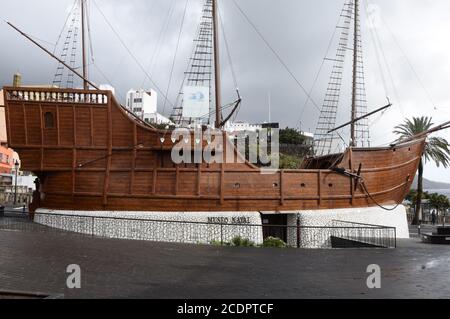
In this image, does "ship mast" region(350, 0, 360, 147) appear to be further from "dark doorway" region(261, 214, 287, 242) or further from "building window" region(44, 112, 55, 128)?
"building window" region(44, 112, 55, 128)

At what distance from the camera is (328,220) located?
64.8 ft

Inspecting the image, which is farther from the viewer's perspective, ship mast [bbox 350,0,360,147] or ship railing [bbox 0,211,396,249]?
ship mast [bbox 350,0,360,147]

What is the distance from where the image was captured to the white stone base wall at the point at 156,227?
1742 centimetres

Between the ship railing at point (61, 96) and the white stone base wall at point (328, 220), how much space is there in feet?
33.4

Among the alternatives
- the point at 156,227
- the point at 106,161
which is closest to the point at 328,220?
the point at 156,227

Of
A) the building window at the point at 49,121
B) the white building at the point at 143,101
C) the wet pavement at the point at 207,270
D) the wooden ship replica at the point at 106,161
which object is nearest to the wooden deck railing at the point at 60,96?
the wooden ship replica at the point at 106,161

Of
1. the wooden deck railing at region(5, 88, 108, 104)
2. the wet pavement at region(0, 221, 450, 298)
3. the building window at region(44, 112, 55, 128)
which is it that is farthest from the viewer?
the building window at region(44, 112, 55, 128)

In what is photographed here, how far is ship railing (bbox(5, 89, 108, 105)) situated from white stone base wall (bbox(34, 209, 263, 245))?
487cm

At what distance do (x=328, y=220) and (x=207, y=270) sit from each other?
1128cm

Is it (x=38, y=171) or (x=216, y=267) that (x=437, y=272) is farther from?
(x=38, y=171)

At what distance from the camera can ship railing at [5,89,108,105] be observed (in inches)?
719

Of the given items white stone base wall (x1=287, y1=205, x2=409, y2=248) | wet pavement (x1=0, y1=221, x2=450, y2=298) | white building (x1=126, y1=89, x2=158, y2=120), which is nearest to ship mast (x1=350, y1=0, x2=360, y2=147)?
white stone base wall (x1=287, y1=205, x2=409, y2=248)

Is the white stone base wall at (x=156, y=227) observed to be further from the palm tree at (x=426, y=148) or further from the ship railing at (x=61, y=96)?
the palm tree at (x=426, y=148)

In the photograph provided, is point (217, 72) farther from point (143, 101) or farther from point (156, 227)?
point (143, 101)
